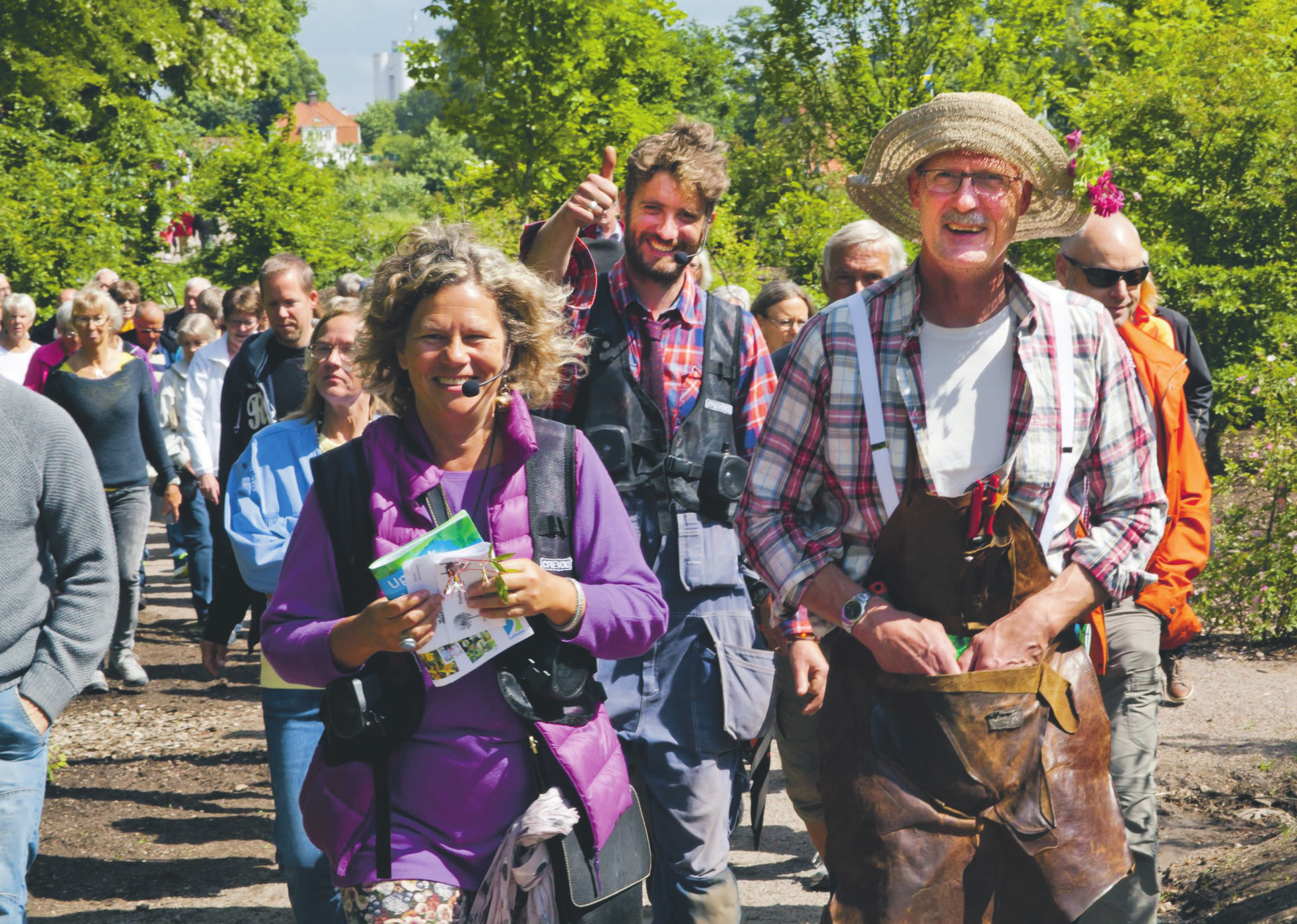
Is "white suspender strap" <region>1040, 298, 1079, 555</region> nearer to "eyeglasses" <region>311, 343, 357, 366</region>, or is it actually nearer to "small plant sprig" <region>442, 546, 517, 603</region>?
"small plant sprig" <region>442, 546, 517, 603</region>

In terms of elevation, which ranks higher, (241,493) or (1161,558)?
(241,493)

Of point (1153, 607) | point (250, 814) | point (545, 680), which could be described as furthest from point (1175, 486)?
point (250, 814)

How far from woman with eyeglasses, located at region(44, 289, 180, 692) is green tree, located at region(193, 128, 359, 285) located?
10574 millimetres

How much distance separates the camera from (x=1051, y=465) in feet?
9.45

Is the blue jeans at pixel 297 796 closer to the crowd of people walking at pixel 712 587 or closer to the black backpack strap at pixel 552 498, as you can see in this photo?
the crowd of people walking at pixel 712 587

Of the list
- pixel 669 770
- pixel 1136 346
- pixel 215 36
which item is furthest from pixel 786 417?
pixel 215 36

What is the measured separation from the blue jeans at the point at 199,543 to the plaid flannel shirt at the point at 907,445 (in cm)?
792

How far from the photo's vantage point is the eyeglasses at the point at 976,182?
9.97ft

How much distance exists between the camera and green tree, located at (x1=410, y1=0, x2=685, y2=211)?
17281mm

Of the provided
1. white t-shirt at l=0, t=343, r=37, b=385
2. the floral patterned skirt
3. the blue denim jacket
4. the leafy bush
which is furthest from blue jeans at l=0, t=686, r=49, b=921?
the leafy bush

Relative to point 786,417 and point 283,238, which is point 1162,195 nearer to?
point 786,417

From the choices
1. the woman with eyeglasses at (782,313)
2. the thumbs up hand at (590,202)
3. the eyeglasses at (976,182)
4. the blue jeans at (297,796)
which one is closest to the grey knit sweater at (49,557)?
the blue jeans at (297,796)

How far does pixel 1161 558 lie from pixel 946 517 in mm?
1686

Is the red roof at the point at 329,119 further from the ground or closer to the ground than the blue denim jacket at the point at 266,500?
further from the ground
